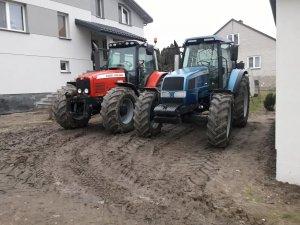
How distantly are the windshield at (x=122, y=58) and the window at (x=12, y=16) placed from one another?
6.81 meters

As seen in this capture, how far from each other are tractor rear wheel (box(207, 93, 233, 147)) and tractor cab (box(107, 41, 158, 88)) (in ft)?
11.5

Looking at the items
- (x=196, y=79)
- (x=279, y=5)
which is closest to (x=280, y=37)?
(x=279, y=5)

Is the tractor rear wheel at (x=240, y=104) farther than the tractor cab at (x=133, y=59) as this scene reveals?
No

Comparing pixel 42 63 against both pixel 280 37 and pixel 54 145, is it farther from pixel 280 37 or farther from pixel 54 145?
pixel 280 37

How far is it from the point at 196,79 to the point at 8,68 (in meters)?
9.86

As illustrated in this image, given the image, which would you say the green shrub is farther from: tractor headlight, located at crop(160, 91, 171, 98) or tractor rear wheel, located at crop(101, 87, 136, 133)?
tractor headlight, located at crop(160, 91, 171, 98)

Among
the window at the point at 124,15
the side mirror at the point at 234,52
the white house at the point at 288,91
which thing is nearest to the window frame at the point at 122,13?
the window at the point at 124,15

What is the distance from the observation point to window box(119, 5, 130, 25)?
81.8 ft

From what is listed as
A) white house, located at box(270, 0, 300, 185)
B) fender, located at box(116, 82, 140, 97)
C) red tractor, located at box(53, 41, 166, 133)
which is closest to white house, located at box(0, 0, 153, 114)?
red tractor, located at box(53, 41, 166, 133)

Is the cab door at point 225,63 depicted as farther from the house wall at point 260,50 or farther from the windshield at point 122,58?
the house wall at point 260,50

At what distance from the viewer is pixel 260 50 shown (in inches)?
1361

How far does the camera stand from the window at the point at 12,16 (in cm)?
1572

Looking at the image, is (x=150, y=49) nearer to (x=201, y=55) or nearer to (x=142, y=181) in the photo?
(x=201, y=55)

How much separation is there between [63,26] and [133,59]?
952 centimetres
